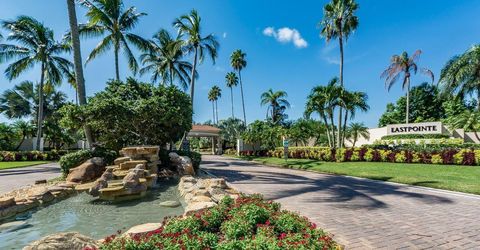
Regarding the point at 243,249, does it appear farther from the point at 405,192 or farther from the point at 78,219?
the point at 405,192

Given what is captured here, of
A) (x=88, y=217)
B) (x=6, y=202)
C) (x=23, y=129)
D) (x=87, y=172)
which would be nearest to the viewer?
(x=88, y=217)

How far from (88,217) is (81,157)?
7337 millimetres

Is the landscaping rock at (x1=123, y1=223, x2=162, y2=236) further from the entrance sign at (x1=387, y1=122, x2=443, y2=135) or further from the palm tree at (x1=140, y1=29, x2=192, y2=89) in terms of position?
the entrance sign at (x1=387, y1=122, x2=443, y2=135)

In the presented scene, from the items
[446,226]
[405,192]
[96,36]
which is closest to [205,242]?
[446,226]

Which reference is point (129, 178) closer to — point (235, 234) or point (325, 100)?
point (235, 234)

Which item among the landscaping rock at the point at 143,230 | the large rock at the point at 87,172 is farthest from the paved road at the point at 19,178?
the landscaping rock at the point at 143,230

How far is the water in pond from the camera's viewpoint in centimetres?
556

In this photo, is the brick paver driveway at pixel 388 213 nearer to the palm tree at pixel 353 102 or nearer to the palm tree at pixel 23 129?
the palm tree at pixel 353 102

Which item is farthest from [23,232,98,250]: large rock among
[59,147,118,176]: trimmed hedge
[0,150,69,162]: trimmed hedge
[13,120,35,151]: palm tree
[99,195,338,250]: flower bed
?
[13,120,35,151]: palm tree

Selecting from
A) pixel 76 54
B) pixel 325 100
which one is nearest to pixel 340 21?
pixel 325 100

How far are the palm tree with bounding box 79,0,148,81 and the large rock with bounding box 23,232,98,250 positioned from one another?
16470 mm

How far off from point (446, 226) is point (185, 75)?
2440 cm

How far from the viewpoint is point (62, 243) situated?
4.04 m

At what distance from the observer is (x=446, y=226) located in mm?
5516
